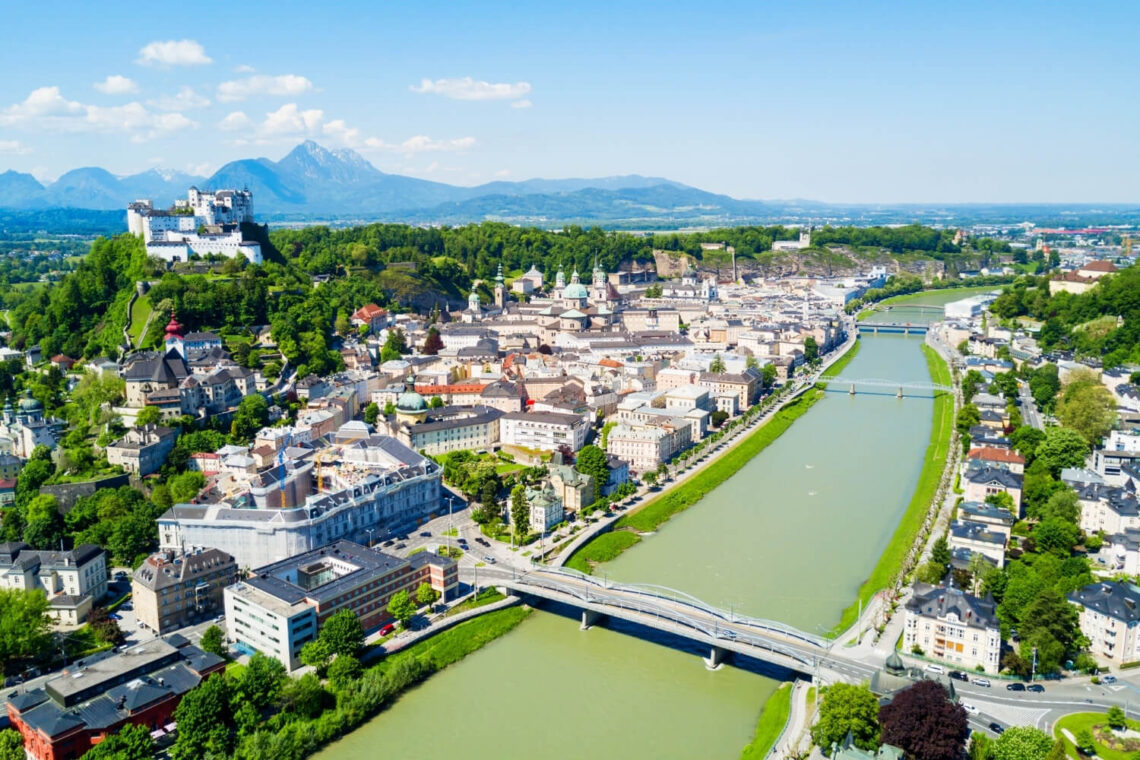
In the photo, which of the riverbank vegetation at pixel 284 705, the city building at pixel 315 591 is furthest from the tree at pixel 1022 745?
the city building at pixel 315 591

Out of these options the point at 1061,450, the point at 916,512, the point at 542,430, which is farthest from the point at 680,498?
the point at 1061,450

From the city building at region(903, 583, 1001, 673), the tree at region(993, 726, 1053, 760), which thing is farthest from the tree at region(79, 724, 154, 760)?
the city building at region(903, 583, 1001, 673)

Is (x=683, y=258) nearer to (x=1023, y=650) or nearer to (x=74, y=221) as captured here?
(x=1023, y=650)

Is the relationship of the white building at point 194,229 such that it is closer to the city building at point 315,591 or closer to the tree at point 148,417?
the tree at point 148,417

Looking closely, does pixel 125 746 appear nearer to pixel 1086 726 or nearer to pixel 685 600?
pixel 685 600

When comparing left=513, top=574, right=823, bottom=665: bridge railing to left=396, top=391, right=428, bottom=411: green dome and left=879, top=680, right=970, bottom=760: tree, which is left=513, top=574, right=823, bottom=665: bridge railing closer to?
left=879, top=680, right=970, bottom=760: tree

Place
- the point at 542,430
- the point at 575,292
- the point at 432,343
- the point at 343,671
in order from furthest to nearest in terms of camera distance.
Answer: the point at 575,292
the point at 432,343
the point at 542,430
the point at 343,671

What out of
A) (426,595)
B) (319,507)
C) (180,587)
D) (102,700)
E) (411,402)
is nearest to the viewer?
(102,700)
